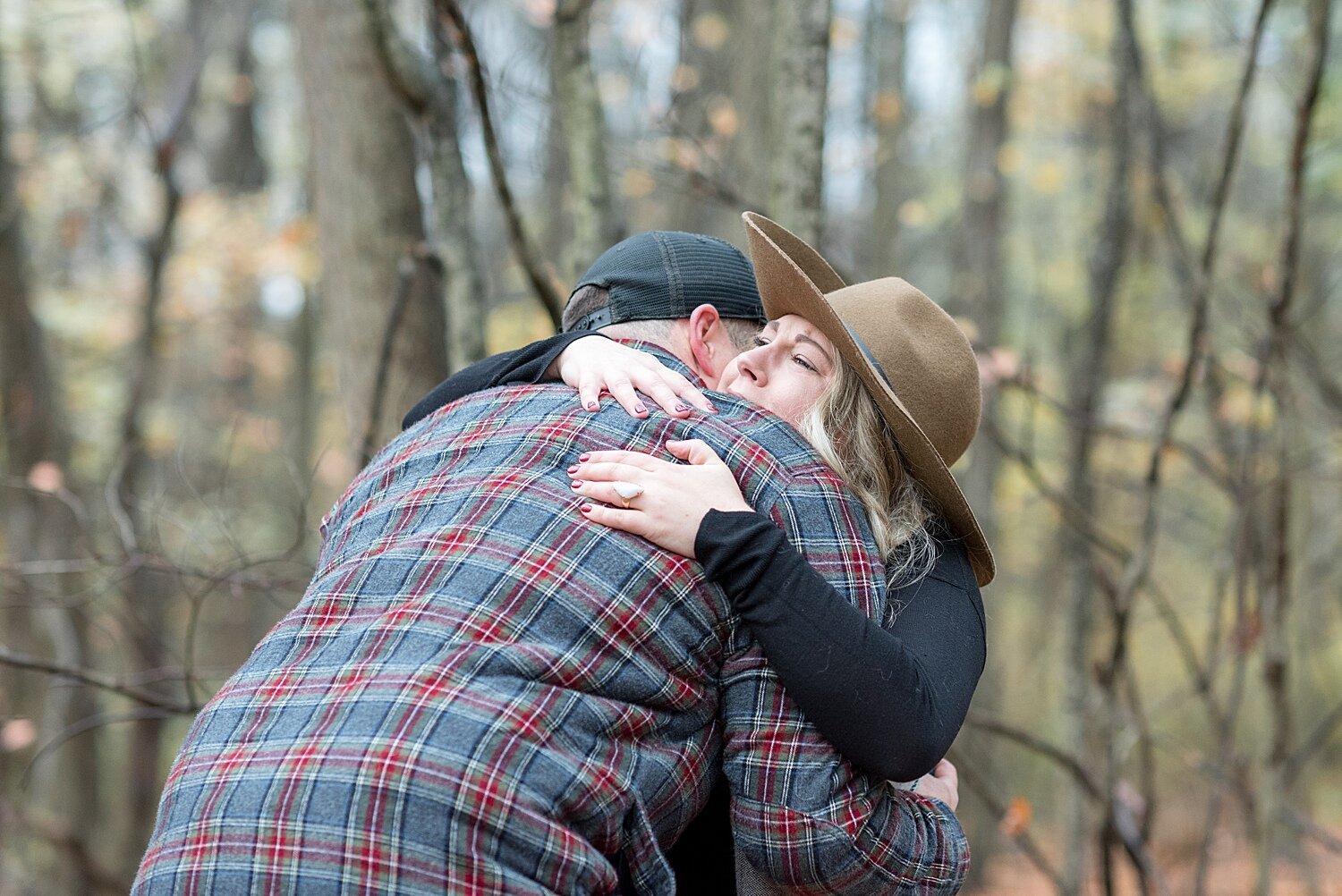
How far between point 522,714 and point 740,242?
4.20 meters

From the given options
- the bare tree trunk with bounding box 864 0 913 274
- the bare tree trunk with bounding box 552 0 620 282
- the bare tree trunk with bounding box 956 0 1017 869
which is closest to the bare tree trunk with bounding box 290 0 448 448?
the bare tree trunk with bounding box 552 0 620 282

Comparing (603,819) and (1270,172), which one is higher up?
(603,819)

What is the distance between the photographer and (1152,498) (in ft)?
11.8

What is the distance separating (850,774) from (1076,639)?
4.28 m

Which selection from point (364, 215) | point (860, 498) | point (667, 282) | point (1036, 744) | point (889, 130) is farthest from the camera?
point (889, 130)

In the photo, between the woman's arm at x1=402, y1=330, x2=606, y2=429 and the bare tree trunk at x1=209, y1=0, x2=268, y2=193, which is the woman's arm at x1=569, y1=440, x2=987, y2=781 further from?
the bare tree trunk at x1=209, y1=0, x2=268, y2=193

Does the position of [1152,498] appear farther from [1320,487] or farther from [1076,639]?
[1320,487]

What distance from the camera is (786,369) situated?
86.0 inches

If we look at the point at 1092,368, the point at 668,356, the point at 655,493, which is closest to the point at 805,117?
the point at 668,356

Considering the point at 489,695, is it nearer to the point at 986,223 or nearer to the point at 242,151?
the point at 986,223

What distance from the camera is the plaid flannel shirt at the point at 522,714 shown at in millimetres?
1502

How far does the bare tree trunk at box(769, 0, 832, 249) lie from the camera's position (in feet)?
10.1

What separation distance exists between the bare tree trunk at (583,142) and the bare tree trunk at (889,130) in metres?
5.04

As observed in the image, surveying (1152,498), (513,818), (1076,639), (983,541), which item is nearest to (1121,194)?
(1076,639)
